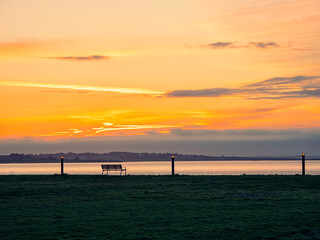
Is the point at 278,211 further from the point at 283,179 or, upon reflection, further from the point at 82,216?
the point at 283,179

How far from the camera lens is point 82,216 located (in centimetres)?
1435

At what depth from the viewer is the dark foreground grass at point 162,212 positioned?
11.5 m

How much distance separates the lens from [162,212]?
15.0m

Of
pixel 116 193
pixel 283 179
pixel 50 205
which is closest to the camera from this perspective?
pixel 50 205

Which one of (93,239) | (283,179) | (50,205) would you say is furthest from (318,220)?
(283,179)

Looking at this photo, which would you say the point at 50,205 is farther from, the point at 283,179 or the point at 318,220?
A: the point at 283,179

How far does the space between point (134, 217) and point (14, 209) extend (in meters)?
4.86

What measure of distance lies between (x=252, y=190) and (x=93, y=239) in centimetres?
1298

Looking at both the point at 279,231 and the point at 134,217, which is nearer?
the point at 279,231

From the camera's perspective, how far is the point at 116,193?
21.5 metres

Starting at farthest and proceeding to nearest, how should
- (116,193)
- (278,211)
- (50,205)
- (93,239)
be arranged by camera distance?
(116,193) → (50,205) → (278,211) → (93,239)

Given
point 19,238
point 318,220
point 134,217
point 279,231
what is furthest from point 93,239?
point 318,220

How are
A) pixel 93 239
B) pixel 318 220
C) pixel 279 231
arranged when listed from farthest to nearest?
pixel 318 220 → pixel 279 231 → pixel 93 239

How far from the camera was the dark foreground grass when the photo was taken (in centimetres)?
1154
